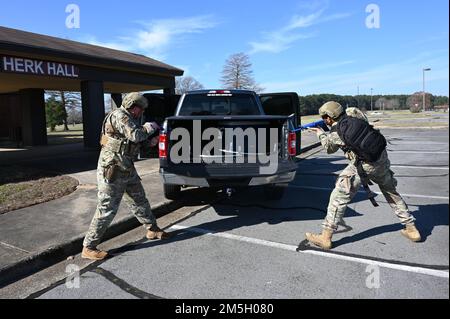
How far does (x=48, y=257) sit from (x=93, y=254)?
1.65ft

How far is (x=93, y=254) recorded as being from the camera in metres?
4.15

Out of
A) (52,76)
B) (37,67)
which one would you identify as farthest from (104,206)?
(52,76)

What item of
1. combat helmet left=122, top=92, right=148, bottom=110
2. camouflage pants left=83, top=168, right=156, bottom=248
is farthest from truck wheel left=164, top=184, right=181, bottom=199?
combat helmet left=122, top=92, right=148, bottom=110

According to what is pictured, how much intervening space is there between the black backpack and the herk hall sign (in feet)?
32.2

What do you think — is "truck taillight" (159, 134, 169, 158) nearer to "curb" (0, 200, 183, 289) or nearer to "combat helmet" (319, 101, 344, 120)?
"curb" (0, 200, 183, 289)

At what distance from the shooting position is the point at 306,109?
72.4 meters

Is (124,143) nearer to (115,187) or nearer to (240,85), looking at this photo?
(115,187)

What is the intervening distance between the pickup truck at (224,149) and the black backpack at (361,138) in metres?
1.38

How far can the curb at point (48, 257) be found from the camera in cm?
375

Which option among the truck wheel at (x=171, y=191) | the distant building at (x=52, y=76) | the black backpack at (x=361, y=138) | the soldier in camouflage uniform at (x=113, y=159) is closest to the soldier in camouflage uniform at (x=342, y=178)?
the black backpack at (x=361, y=138)

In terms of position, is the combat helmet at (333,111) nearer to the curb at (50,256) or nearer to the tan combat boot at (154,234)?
the tan combat boot at (154,234)

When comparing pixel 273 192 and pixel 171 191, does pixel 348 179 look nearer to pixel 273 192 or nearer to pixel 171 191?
pixel 273 192

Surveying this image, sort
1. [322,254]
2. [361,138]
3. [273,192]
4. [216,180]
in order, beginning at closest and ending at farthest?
[361,138] → [322,254] → [216,180] → [273,192]
